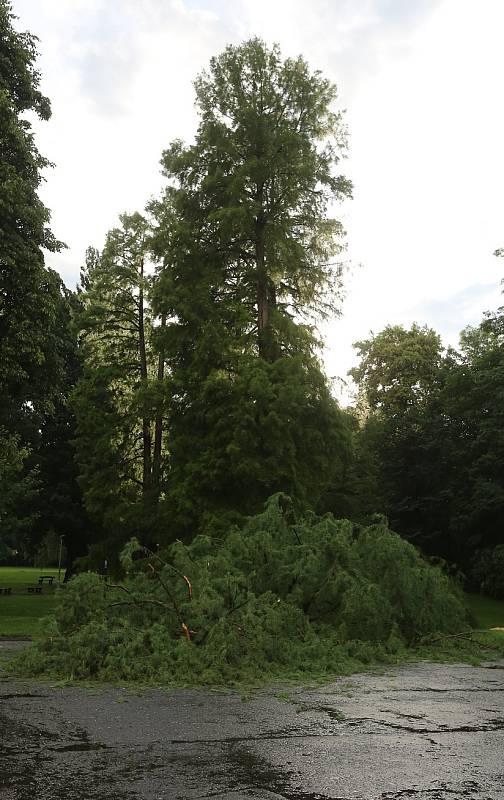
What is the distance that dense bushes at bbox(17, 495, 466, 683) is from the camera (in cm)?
896

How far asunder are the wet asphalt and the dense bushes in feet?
2.55

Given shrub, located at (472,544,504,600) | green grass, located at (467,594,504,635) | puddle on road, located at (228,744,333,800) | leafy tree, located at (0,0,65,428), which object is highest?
leafy tree, located at (0,0,65,428)

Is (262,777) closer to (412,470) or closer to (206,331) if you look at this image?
(206,331)

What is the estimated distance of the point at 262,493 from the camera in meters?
21.0

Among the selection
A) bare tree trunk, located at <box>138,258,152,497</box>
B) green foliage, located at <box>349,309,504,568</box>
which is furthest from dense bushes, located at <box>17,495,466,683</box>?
green foliage, located at <box>349,309,504,568</box>

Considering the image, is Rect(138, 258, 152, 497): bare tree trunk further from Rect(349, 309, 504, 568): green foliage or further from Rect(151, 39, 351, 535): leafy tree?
Rect(349, 309, 504, 568): green foliage

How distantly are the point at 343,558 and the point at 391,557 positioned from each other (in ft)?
2.56

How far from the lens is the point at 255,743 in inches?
227

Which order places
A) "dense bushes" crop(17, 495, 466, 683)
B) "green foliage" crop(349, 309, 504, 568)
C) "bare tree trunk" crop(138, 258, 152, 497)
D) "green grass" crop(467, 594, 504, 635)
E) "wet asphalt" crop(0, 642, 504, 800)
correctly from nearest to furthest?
"wet asphalt" crop(0, 642, 504, 800)
"dense bushes" crop(17, 495, 466, 683)
"green grass" crop(467, 594, 504, 635)
"bare tree trunk" crop(138, 258, 152, 497)
"green foliage" crop(349, 309, 504, 568)

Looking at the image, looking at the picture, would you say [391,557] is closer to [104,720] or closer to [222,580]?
[222,580]

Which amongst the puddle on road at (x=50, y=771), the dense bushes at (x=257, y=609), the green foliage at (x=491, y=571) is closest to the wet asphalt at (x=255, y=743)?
the puddle on road at (x=50, y=771)

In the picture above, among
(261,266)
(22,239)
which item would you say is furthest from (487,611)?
(22,239)

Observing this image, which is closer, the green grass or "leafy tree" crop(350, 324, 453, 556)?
the green grass

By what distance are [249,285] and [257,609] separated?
51.4 ft
